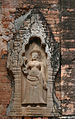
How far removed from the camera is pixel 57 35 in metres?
7.45

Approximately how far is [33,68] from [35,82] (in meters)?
0.32

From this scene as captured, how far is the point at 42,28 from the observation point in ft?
24.0

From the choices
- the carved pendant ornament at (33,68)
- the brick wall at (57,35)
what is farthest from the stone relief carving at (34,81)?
the brick wall at (57,35)

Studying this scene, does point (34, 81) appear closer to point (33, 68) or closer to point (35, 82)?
point (35, 82)

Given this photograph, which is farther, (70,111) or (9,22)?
(9,22)

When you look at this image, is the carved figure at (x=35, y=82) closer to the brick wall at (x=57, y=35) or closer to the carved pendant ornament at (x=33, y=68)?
the carved pendant ornament at (x=33, y=68)

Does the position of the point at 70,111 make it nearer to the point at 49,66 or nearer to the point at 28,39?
the point at 49,66

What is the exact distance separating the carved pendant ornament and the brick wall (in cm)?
17

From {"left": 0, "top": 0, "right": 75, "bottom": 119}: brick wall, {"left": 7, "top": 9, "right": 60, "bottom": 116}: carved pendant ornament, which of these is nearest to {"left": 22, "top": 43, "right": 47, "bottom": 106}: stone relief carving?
{"left": 7, "top": 9, "right": 60, "bottom": 116}: carved pendant ornament

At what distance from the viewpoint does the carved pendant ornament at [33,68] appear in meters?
7.07

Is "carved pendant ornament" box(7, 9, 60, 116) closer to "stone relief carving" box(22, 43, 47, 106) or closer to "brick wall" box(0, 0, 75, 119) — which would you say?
"stone relief carving" box(22, 43, 47, 106)

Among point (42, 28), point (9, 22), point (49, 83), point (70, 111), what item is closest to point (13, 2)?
point (9, 22)

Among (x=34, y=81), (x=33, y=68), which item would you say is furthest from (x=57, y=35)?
(x=34, y=81)

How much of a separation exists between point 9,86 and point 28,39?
1.20 m
